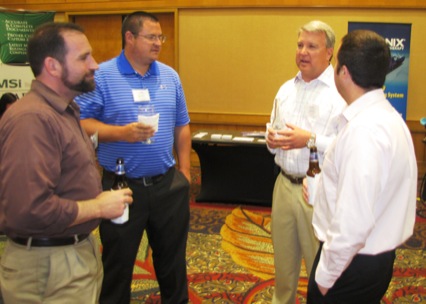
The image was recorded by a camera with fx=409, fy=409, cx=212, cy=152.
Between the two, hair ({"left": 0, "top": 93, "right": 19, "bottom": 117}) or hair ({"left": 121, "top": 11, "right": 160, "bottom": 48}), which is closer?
hair ({"left": 121, "top": 11, "right": 160, "bottom": 48})

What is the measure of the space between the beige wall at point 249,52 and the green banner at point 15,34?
243 centimetres

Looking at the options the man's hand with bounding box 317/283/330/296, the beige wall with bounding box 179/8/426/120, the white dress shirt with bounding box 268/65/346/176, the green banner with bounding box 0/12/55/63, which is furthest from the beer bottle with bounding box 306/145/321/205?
the beige wall with bounding box 179/8/426/120

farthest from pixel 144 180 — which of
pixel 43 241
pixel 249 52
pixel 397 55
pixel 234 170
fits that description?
pixel 397 55

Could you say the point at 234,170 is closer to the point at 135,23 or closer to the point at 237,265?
the point at 237,265

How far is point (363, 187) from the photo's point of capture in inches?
51.8

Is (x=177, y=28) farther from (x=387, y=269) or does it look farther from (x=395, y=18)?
(x=387, y=269)

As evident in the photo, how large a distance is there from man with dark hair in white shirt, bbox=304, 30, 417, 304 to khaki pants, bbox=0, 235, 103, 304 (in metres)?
0.92

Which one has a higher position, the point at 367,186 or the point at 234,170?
the point at 367,186

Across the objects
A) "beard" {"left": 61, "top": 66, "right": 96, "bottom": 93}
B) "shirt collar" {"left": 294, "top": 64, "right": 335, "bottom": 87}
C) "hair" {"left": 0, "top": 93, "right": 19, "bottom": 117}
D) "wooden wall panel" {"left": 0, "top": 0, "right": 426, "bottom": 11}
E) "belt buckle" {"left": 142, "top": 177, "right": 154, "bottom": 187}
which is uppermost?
"wooden wall panel" {"left": 0, "top": 0, "right": 426, "bottom": 11}

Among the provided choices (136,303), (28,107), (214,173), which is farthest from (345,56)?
(214,173)

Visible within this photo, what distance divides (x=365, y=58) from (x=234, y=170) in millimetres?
3428

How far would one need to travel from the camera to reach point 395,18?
600 centimetres

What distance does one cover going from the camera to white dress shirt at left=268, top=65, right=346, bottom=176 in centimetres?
218

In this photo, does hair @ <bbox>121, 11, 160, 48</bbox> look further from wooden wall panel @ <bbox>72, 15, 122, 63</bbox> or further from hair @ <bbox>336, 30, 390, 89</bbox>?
wooden wall panel @ <bbox>72, 15, 122, 63</bbox>
